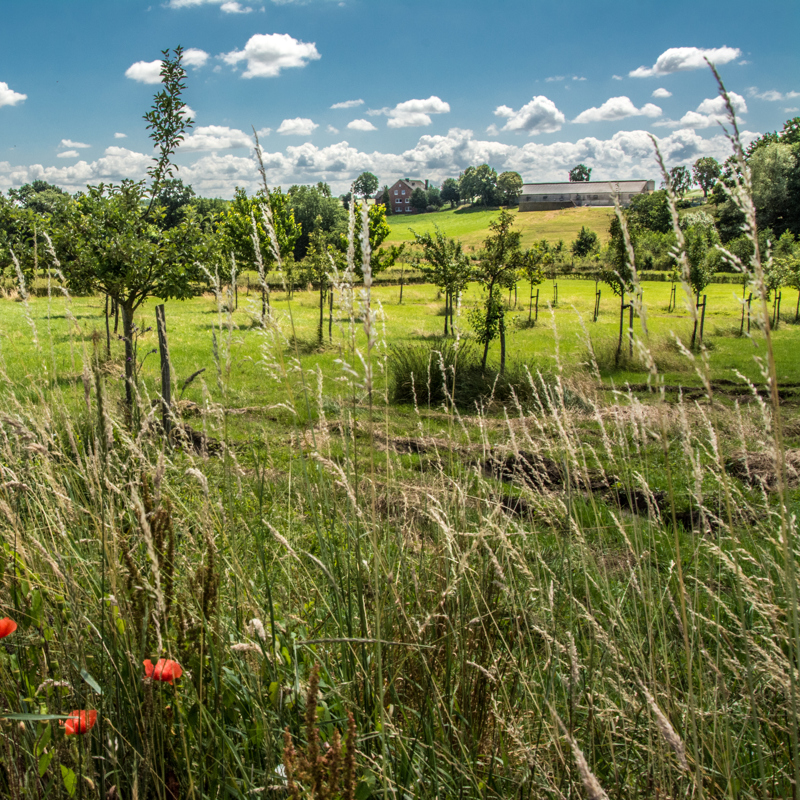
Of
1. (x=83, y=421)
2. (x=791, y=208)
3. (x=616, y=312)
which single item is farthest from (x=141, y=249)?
(x=791, y=208)

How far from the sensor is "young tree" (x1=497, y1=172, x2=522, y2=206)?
107938mm

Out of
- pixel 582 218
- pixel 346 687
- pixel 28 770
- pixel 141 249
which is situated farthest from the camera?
pixel 582 218

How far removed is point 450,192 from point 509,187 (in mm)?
17424

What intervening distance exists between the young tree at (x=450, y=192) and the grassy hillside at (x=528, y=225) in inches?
751

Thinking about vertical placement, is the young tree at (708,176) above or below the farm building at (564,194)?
below

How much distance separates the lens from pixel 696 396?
1229cm

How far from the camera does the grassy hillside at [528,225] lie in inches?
2744

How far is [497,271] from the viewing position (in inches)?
525

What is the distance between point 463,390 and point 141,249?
654cm

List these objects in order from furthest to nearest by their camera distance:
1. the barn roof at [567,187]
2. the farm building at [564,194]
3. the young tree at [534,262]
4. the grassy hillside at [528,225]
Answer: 1. the barn roof at [567,187]
2. the farm building at [564,194]
3. the grassy hillside at [528,225]
4. the young tree at [534,262]

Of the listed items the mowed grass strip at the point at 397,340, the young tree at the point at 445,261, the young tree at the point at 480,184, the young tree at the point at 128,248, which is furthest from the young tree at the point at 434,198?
the young tree at the point at 128,248

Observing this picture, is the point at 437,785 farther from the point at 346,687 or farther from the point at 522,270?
the point at 522,270

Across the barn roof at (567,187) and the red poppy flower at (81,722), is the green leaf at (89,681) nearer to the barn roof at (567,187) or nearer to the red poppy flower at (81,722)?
the red poppy flower at (81,722)

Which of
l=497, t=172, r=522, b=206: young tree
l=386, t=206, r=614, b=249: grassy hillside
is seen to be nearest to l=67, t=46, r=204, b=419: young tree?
l=386, t=206, r=614, b=249: grassy hillside
